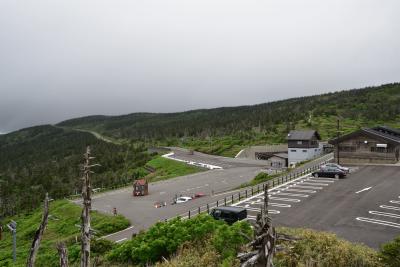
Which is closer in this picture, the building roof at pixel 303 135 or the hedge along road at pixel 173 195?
the hedge along road at pixel 173 195

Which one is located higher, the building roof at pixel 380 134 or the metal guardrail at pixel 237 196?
the building roof at pixel 380 134

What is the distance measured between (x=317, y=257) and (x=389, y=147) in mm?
37498

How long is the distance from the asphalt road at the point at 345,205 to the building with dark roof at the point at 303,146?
20107 mm

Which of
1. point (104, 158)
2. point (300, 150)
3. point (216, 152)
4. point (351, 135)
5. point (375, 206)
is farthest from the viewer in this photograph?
point (104, 158)

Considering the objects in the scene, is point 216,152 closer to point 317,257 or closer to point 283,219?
point 283,219

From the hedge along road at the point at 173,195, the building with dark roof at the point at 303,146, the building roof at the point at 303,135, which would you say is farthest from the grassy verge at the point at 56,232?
the building roof at the point at 303,135

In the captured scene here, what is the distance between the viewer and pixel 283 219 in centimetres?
2523

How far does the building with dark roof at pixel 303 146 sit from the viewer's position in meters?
60.0

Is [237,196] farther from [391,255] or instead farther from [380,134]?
[380,134]

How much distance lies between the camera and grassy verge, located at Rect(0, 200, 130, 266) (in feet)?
73.4

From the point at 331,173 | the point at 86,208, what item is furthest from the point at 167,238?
the point at 331,173

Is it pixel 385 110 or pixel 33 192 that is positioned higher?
pixel 385 110

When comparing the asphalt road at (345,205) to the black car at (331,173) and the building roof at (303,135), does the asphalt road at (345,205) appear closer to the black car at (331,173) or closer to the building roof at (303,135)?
the black car at (331,173)

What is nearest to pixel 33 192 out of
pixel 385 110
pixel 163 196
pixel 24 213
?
pixel 24 213
